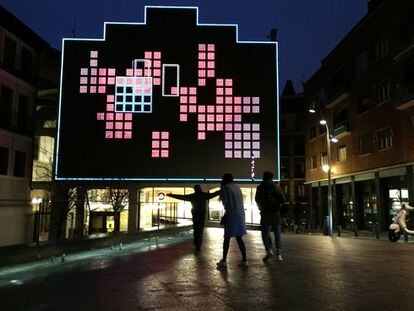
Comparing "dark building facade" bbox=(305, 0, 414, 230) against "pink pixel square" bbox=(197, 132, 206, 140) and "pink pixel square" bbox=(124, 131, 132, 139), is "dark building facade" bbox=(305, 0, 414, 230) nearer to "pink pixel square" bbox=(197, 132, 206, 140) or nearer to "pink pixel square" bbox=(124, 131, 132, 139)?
"pink pixel square" bbox=(197, 132, 206, 140)

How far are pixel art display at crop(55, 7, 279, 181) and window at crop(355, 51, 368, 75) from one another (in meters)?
7.66

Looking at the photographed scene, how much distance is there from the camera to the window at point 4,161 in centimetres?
2903

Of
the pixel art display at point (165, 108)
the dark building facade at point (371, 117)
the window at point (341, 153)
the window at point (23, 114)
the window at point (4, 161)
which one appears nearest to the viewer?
the dark building facade at point (371, 117)

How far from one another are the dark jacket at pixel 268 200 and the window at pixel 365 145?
2580cm

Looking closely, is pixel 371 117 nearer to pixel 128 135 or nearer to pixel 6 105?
pixel 128 135

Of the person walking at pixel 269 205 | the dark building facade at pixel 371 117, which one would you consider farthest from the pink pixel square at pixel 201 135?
the person walking at pixel 269 205

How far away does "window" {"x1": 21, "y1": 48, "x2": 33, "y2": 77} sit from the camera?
31656 millimetres

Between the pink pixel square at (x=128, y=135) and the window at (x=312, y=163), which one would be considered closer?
the pink pixel square at (x=128, y=135)

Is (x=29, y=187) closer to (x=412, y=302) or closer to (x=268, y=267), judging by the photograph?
(x=268, y=267)

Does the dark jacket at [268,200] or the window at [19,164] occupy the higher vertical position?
the window at [19,164]

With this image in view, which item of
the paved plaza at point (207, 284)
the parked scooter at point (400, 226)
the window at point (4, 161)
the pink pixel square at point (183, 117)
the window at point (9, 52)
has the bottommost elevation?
the paved plaza at point (207, 284)

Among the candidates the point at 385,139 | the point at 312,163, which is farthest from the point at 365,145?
the point at 312,163

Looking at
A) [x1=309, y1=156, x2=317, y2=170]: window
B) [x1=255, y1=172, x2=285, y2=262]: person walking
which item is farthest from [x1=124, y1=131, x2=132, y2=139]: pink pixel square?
[x1=309, y1=156, x2=317, y2=170]: window

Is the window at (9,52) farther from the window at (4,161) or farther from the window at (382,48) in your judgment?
the window at (382,48)
